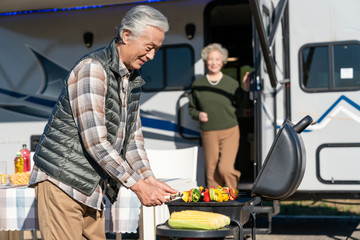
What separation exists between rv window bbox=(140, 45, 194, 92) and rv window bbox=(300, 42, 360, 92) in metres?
1.22

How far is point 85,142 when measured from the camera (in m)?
2.63

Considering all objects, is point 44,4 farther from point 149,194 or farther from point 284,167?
point 284,167

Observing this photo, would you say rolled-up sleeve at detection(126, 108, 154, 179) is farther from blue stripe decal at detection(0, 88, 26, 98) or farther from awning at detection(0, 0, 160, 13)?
blue stripe decal at detection(0, 88, 26, 98)

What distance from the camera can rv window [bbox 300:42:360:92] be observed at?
573 cm

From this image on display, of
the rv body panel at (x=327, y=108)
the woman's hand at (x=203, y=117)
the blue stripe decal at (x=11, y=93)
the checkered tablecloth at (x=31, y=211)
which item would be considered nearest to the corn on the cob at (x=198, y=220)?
the checkered tablecloth at (x=31, y=211)

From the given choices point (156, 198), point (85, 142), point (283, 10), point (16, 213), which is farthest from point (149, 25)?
point (283, 10)

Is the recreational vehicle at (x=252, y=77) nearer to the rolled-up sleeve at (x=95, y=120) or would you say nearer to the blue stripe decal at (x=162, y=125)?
the blue stripe decal at (x=162, y=125)

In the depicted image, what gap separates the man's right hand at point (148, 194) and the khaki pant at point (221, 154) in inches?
135

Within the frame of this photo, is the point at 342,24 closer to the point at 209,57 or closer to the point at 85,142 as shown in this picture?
the point at 209,57

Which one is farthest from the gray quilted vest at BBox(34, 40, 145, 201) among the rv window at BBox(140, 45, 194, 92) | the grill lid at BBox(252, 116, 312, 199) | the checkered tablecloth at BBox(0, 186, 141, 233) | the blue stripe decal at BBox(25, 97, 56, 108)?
the blue stripe decal at BBox(25, 97, 56, 108)

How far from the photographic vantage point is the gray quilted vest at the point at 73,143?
106 inches

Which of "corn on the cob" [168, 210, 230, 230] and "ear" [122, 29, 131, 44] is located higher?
"ear" [122, 29, 131, 44]

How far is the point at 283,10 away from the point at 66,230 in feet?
11.5

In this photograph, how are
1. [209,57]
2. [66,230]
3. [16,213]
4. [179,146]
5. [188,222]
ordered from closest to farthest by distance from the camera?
[188,222] < [66,230] < [16,213] < [209,57] < [179,146]
